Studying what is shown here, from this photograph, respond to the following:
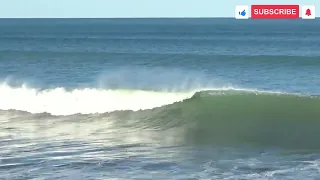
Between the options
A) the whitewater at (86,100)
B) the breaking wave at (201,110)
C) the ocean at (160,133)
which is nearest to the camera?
the ocean at (160,133)

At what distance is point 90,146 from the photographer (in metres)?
14.7

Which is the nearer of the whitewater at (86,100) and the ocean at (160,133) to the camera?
the ocean at (160,133)

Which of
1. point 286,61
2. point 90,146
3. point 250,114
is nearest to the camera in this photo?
point 90,146

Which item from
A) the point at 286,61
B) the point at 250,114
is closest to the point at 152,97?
the point at 250,114

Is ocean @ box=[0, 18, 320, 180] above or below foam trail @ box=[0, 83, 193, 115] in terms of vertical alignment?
below

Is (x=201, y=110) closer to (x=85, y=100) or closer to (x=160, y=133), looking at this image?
(x=160, y=133)

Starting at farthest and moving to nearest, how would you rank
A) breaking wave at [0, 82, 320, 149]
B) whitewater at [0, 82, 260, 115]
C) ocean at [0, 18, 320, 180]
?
whitewater at [0, 82, 260, 115] → breaking wave at [0, 82, 320, 149] → ocean at [0, 18, 320, 180]

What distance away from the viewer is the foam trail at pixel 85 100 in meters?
21.6

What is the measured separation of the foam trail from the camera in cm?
2156

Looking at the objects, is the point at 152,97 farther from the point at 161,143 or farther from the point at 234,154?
the point at 234,154

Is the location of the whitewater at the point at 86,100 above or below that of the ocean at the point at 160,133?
above

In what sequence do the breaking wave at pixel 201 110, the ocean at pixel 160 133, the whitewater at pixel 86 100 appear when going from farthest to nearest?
the whitewater at pixel 86 100, the breaking wave at pixel 201 110, the ocean at pixel 160 133

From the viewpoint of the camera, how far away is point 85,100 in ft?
74.0

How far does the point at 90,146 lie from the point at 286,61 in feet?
120
